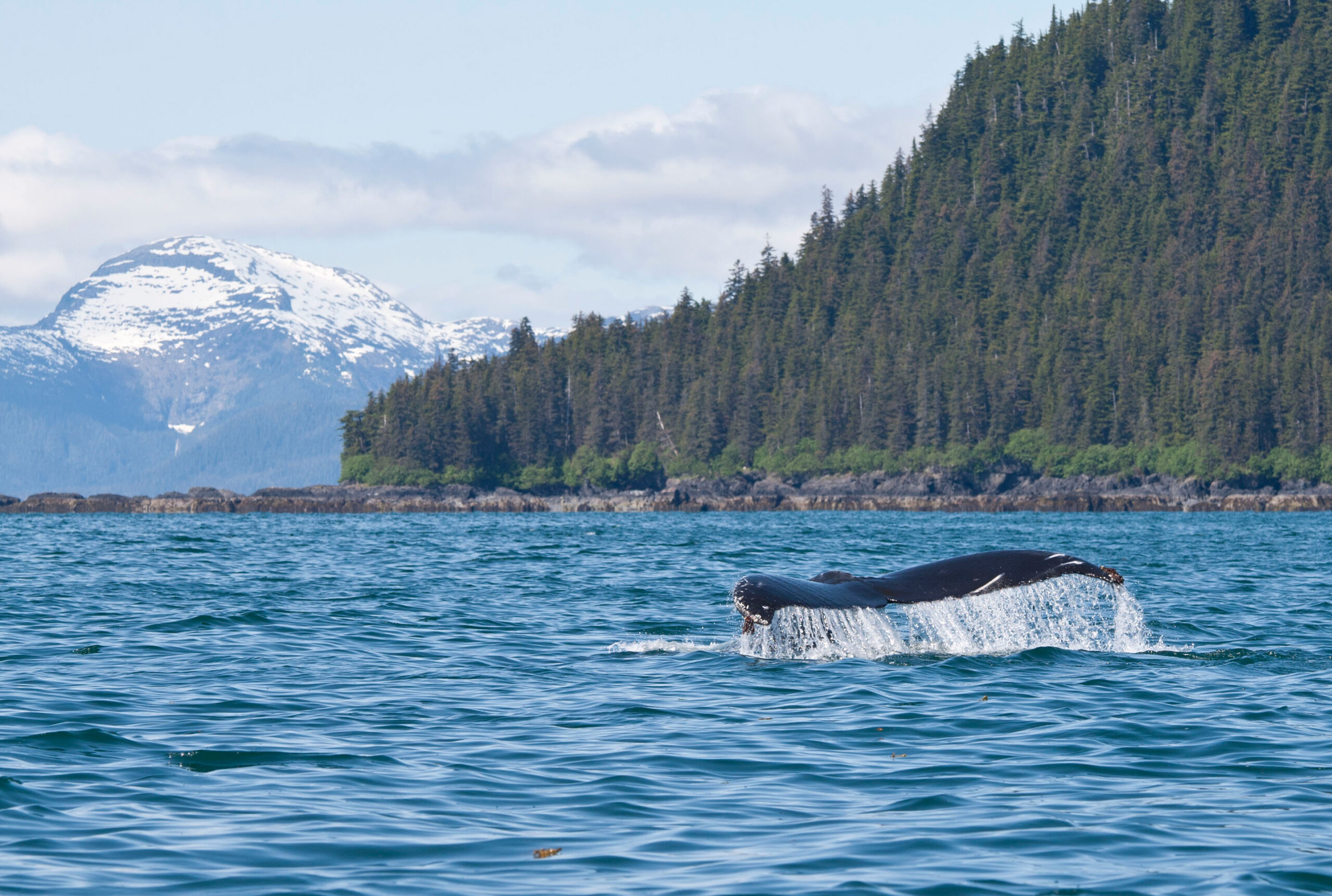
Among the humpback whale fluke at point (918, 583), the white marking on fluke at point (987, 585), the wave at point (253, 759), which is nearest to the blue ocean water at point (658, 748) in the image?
the wave at point (253, 759)

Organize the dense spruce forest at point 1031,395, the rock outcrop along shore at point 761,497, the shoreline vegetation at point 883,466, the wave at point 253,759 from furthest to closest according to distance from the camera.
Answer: the dense spruce forest at point 1031,395 → the shoreline vegetation at point 883,466 → the rock outcrop along shore at point 761,497 → the wave at point 253,759

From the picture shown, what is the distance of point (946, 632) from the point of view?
2069cm

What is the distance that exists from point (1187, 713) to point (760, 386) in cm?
17814

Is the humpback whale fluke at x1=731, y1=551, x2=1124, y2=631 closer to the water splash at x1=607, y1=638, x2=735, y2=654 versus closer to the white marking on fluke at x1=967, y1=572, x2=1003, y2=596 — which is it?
the white marking on fluke at x1=967, y1=572, x2=1003, y2=596

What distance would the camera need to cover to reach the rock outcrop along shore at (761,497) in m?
140

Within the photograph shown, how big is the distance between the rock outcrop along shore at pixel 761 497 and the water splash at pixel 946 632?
381 feet

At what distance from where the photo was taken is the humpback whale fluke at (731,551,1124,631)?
526 inches

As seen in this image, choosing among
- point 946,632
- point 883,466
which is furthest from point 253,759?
point 883,466

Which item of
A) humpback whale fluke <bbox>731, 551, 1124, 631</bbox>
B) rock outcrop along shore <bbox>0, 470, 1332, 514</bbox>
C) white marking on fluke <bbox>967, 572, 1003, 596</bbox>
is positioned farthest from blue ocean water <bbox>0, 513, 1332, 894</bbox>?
rock outcrop along shore <bbox>0, 470, 1332, 514</bbox>

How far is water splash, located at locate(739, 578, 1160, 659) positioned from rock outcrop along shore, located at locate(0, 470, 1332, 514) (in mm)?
116265

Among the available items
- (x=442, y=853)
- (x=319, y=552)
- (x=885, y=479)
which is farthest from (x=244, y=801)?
(x=885, y=479)

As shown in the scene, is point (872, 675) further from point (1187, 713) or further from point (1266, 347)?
point (1266, 347)

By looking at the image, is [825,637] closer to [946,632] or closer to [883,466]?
[946,632]

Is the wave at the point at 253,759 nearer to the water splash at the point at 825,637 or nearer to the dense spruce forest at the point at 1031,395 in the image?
the water splash at the point at 825,637
